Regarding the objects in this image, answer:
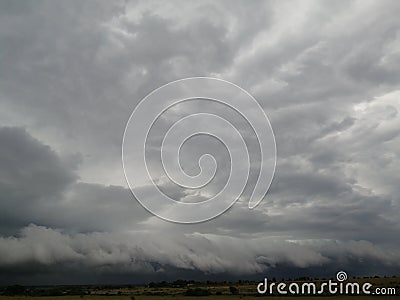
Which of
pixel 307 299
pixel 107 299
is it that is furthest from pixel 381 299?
pixel 107 299

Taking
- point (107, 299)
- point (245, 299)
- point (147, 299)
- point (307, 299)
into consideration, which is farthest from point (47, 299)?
point (307, 299)

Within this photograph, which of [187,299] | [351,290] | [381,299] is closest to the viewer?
[381,299]

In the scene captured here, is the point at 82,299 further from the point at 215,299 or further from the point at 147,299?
the point at 215,299

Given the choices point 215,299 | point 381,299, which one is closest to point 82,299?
point 215,299

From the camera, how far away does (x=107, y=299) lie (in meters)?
170

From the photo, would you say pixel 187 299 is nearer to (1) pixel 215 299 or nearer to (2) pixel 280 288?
(1) pixel 215 299

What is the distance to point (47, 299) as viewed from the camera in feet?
545

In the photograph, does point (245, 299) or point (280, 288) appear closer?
point (245, 299)

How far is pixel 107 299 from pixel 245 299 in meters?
51.1

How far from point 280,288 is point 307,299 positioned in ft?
109

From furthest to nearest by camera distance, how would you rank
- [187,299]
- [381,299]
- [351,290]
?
[351,290] → [187,299] → [381,299]

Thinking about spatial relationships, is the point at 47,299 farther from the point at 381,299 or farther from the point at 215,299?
the point at 381,299

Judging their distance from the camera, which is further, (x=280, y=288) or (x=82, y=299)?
(x=280, y=288)

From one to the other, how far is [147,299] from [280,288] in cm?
5979
